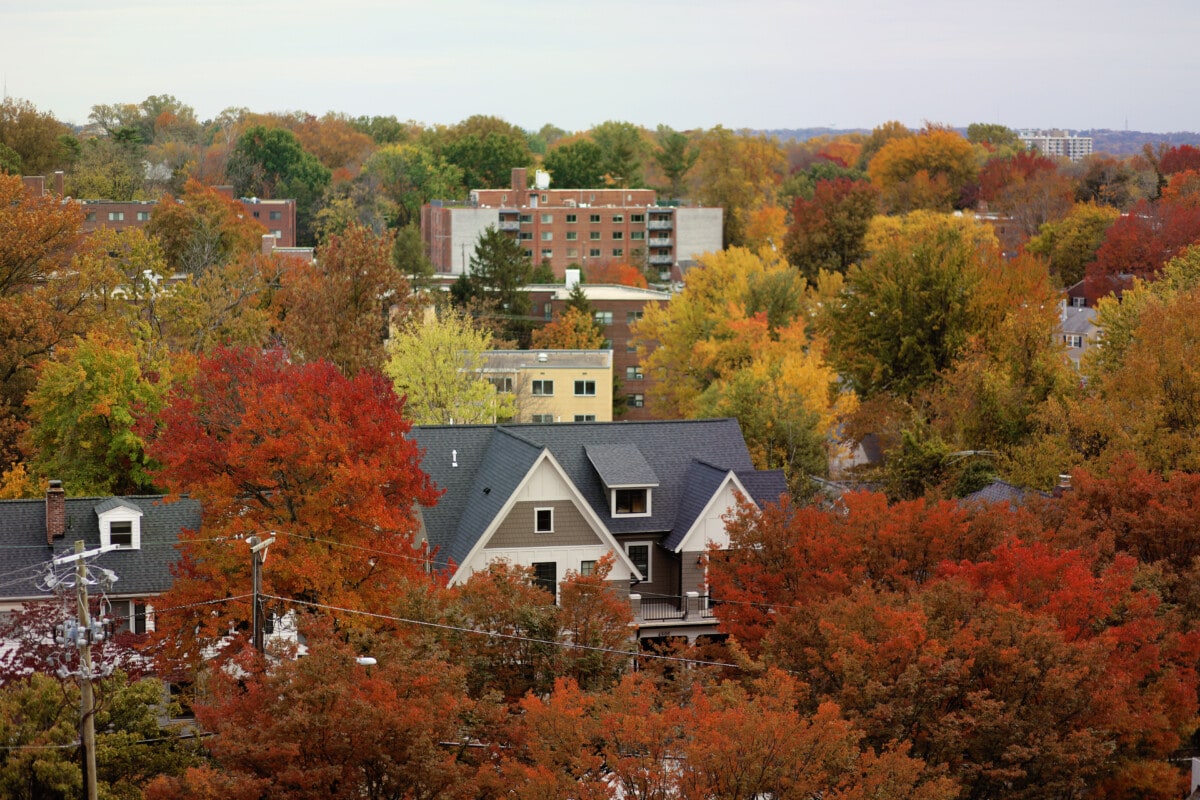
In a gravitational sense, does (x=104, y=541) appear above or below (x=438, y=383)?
below

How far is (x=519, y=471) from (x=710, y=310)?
43335 mm

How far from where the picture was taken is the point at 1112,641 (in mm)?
30500

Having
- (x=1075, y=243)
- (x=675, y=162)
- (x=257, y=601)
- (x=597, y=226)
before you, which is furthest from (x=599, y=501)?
(x=675, y=162)

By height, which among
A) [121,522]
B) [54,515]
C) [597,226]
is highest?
[597,226]

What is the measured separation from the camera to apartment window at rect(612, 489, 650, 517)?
43.8 meters

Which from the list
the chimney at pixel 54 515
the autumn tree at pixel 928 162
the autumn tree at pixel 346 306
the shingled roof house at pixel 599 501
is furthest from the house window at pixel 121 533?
the autumn tree at pixel 928 162

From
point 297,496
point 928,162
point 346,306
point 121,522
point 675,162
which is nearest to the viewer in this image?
point 297,496

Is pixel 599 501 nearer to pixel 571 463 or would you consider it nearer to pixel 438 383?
pixel 571 463

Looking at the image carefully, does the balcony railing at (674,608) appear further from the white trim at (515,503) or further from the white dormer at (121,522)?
the white dormer at (121,522)

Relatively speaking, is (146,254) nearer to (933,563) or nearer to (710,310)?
(710,310)

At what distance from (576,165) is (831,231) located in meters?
55.2

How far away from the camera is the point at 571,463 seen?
44469 millimetres

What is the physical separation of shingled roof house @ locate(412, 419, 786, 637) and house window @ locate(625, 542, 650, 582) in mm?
30

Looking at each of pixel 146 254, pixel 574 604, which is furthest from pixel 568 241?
pixel 574 604
